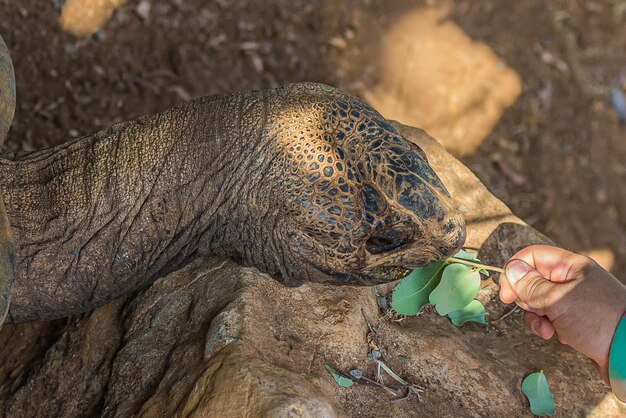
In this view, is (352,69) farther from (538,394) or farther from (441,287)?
(538,394)

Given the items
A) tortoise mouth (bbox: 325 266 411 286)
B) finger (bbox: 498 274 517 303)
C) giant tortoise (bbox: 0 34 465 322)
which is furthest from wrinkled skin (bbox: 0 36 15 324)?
finger (bbox: 498 274 517 303)

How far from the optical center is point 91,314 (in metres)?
2.56

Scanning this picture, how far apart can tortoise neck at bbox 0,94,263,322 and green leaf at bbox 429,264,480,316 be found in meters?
0.67

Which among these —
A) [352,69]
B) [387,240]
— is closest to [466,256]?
[387,240]

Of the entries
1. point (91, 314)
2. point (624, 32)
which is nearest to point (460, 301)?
point (91, 314)

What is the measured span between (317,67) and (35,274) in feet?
9.44

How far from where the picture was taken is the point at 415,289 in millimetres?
2406

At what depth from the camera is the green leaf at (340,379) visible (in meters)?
2.13

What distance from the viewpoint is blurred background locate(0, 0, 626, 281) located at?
4.08 meters

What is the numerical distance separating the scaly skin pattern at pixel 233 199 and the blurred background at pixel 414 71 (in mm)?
1720

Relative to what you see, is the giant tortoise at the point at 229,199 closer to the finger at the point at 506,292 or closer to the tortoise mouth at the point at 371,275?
the tortoise mouth at the point at 371,275

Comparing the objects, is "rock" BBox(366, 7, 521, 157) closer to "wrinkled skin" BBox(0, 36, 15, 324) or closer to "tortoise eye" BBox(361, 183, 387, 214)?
"tortoise eye" BBox(361, 183, 387, 214)

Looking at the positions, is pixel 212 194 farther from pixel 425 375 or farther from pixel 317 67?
pixel 317 67

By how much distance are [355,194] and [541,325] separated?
84 cm
